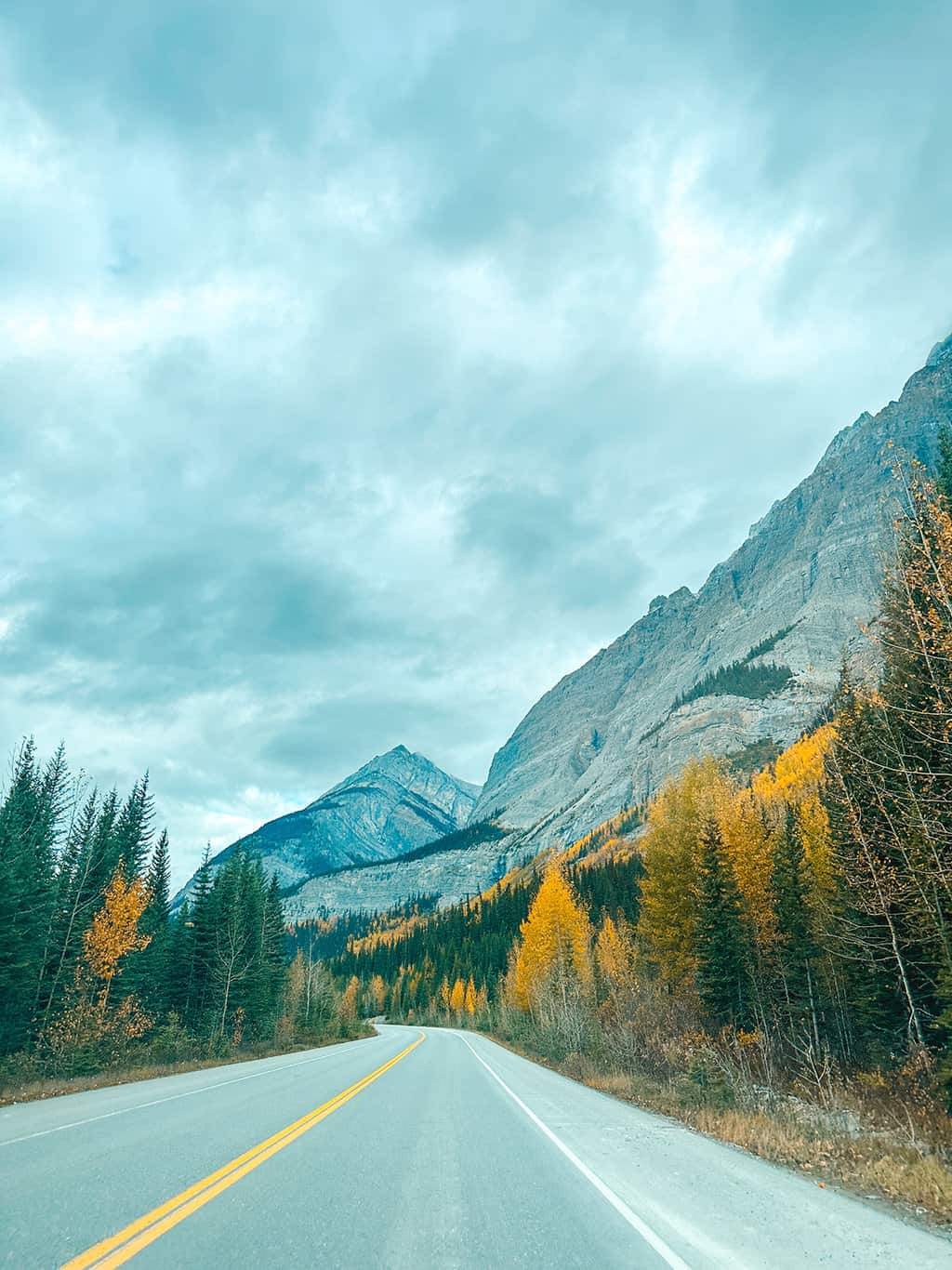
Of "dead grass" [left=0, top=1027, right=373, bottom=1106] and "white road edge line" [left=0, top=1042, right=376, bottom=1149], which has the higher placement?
"white road edge line" [left=0, top=1042, right=376, bottom=1149]

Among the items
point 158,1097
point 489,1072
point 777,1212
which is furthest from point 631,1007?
point 777,1212

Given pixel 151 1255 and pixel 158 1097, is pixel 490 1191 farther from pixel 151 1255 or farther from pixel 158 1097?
pixel 158 1097

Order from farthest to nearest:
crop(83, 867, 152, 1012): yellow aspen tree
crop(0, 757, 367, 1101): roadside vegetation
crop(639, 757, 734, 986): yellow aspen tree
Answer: crop(639, 757, 734, 986): yellow aspen tree, crop(83, 867, 152, 1012): yellow aspen tree, crop(0, 757, 367, 1101): roadside vegetation

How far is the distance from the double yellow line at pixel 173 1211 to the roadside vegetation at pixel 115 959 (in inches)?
477

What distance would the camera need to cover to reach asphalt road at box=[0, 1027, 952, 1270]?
4.71 metres

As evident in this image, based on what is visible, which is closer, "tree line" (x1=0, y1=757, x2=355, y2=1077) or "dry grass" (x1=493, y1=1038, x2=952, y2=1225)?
"dry grass" (x1=493, y1=1038, x2=952, y2=1225)

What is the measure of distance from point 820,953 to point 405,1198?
94.3 ft

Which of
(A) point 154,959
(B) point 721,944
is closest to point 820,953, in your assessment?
(B) point 721,944

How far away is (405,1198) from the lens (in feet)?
20.2

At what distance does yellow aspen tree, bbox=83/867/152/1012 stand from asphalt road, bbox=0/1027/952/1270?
70.0 ft

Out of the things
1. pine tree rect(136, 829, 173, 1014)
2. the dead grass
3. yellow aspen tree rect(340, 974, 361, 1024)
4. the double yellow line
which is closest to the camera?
the double yellow line

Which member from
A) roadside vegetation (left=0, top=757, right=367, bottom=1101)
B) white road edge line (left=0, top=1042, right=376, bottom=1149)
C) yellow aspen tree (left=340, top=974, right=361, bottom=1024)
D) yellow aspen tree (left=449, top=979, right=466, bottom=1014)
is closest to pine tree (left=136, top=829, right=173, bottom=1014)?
roadside vegetation (left=0, top=757, right=367, bottom=1101)

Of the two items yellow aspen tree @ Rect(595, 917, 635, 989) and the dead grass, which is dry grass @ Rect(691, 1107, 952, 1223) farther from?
yellow aspen tree @ Rect(595, 917, 635, 989)

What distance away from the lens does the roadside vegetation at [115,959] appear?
82.7ft
